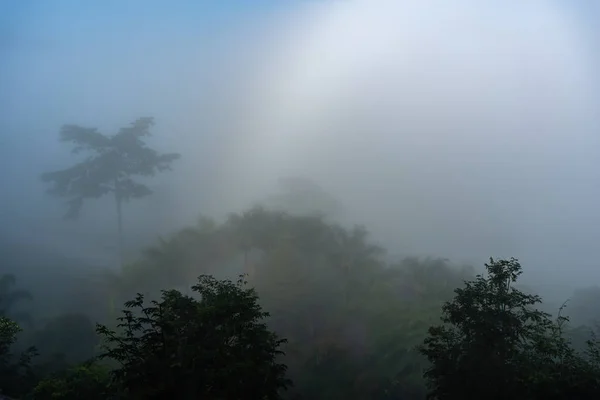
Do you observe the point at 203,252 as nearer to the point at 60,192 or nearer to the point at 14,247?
the point at 60,192

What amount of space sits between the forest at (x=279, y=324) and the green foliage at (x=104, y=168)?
256 mm

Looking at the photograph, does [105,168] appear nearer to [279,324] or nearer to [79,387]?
[279,324]

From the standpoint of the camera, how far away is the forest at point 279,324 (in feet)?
61.4

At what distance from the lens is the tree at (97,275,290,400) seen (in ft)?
57.7

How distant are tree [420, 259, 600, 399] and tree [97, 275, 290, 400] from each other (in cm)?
803

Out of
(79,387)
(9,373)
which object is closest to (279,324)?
(9,373)

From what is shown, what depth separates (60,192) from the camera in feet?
292

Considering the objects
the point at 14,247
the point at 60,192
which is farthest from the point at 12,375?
the point at 14,247

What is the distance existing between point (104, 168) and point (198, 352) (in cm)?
8012

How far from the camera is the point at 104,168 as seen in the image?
8919 cm

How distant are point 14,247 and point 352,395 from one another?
265ft

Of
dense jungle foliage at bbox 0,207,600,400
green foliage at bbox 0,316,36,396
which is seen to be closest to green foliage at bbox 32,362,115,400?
dense jungle foliage at bbox 0,207,600,400

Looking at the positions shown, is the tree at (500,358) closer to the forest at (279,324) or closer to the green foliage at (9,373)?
the forest at (279,324)

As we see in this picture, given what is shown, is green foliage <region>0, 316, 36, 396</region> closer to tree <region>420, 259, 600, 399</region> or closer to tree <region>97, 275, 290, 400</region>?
tree <region>97, 275, 290, 400</region>
